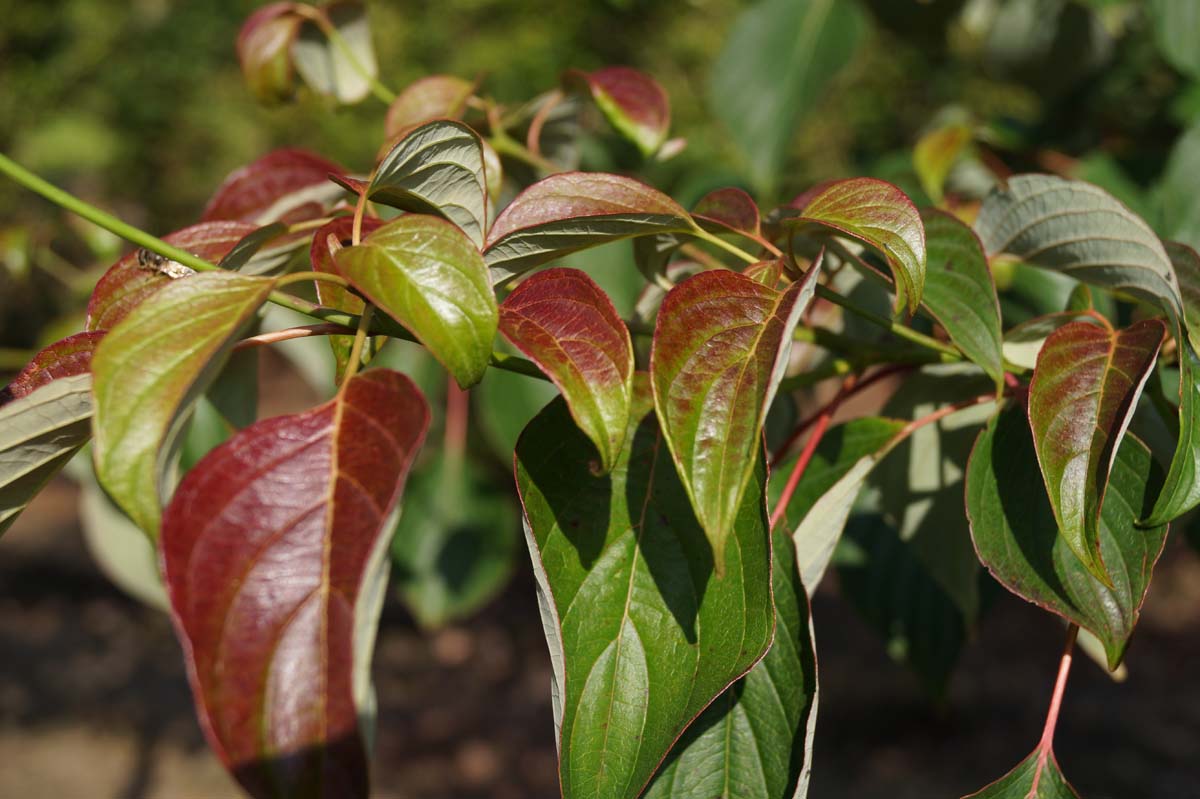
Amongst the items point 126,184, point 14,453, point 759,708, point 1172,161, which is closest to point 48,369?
point 14,453

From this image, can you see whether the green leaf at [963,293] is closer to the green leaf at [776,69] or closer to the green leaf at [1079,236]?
the green leaf at [1079,236]

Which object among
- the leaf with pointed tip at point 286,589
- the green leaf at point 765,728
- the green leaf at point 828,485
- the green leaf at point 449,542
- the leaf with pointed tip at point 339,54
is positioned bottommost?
the green leaf at point 449,542

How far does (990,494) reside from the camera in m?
0.52

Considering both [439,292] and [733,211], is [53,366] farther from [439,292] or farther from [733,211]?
[733,211]

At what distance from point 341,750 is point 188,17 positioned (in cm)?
599

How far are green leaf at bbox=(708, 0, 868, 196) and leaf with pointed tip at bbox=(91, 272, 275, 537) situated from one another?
1028 millimetres

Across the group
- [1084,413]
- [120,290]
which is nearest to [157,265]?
[120,290]

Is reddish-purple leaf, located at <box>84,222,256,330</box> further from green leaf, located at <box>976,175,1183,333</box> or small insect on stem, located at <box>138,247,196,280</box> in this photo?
green leaf, located at <box>976,175,1183,333</box>

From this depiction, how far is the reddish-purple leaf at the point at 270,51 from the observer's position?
2.83 feet

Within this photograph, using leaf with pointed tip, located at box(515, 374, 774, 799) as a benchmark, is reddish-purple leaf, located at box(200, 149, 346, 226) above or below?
above

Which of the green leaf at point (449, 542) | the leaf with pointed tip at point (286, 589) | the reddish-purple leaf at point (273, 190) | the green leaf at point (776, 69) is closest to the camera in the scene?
the leaf with pointed tip at point (286, 589)

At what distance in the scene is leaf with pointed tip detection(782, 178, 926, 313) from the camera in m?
0.44

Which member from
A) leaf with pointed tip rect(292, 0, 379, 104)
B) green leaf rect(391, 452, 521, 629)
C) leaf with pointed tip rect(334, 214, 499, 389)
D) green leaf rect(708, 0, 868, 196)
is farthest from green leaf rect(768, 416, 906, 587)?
green leaf rect(391, 452, 521, 629)

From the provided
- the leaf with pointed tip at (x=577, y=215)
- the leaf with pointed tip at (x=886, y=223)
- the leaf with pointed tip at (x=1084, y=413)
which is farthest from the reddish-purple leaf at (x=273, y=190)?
the leaf with pointed tip at (x=1084, y=413)
